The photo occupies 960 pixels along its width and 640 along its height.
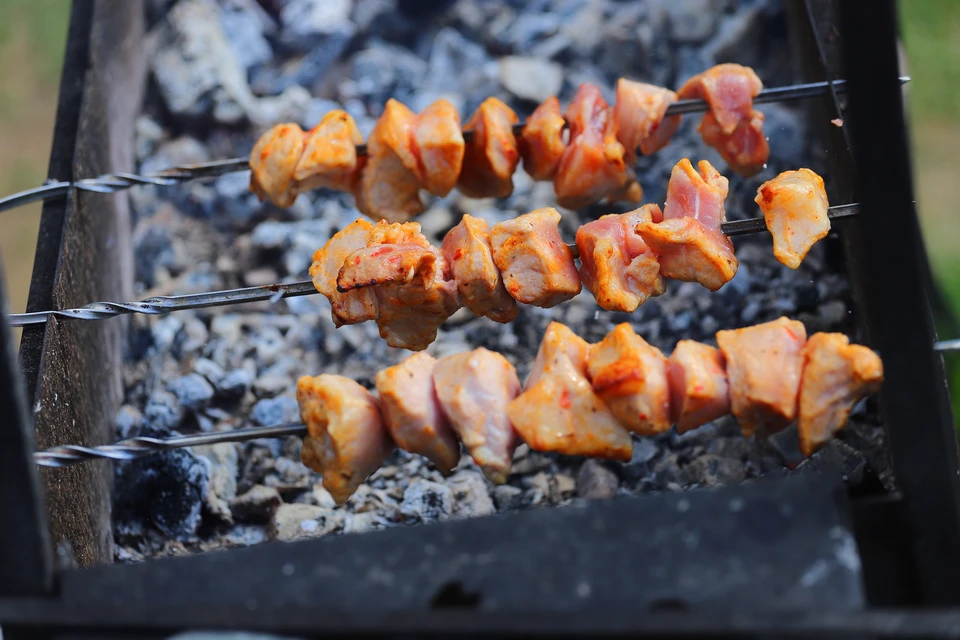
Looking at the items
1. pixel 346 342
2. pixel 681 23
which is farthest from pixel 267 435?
pixel 681 23

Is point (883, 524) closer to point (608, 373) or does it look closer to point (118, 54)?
point (608, 373)

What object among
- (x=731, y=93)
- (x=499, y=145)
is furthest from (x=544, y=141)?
(x=731, y=93)

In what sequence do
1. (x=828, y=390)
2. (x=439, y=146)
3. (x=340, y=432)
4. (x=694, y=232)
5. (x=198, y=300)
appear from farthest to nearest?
(x=439, y=146), (x=198, y=300), (x=694, y=232), (x=340, y=432), (x=828, y=390)

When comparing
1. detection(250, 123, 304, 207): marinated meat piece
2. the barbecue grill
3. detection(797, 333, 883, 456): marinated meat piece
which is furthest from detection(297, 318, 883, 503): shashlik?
detection(250, 123, 304, 207): marinated meat piece

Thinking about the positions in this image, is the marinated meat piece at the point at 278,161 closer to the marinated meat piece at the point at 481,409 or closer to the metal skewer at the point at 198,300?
the metal skewer at the point at 198,300

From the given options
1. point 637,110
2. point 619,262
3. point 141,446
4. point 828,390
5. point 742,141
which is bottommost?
point 828,390

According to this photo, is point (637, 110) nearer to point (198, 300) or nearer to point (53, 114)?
point (198, 300)
